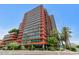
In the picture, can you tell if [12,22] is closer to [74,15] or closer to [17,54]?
[17,54]

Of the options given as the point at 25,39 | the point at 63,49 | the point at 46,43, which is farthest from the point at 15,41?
the point at 63,49

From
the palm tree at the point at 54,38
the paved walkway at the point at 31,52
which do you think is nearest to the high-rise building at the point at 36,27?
the palm tree at the point at 54,38

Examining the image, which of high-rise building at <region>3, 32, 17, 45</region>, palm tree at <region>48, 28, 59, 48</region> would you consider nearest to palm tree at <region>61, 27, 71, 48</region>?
palm tree at <region>48, 28, 59, 48</region>

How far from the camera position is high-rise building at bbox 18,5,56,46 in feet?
15.2

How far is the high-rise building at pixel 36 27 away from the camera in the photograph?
4641 mm

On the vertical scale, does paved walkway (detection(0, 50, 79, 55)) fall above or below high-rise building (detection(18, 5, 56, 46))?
below

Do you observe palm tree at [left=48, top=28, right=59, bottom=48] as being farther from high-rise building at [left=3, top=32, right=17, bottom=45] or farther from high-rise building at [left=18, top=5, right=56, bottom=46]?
high-rise building at [left=3, top=32, right=17, bottom=45]

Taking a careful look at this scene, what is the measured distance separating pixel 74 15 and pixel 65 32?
1.13 feet

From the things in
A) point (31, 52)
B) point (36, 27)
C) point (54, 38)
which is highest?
point (36, 27)

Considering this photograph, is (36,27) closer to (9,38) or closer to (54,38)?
(54,38)

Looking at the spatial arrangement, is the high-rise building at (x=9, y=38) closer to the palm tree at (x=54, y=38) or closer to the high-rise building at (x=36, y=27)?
the high-rise building at (x=36, y=27)

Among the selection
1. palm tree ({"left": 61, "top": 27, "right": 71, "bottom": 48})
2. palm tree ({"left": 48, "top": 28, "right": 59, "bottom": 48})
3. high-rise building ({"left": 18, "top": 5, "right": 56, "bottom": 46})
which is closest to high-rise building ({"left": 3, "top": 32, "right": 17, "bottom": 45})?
high-rise building ({"left": 18, "top": 5, "right": 56, "bottom": 46})

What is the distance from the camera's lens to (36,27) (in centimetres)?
468

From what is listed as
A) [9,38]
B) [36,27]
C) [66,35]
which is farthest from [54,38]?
[9,38]
